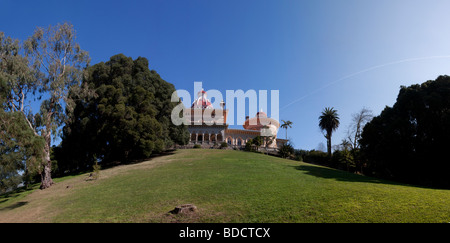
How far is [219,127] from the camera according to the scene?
44844 mm

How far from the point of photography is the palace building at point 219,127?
4466 centimetres

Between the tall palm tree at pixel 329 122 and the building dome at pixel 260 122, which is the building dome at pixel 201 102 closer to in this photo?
the building dome at pixel 260 122

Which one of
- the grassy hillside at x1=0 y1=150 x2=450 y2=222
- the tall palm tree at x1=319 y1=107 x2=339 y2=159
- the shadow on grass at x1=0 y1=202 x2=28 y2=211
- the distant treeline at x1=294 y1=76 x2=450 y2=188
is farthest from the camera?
the tall palm tree at x1=319 y1=107 x2=339 y2=159

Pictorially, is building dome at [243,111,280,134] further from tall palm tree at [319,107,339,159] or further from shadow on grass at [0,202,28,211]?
shadow on grass at [0,202,28,211]

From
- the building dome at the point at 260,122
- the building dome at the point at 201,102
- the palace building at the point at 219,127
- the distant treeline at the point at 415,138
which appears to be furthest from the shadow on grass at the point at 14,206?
the building dome at the point at 260,122

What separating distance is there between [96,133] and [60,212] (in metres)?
15.7

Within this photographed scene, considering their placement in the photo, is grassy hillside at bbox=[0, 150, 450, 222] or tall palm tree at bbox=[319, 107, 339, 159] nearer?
grassy hillside at bbox=[0, 150, 450, 222]

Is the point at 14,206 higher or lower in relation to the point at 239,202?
lower

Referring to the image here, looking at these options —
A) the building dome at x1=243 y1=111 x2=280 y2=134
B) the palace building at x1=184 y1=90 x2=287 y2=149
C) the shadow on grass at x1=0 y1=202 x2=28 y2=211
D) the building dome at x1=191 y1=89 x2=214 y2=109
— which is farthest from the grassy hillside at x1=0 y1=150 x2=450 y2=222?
the building dome at x1=243 y1=111 x2=280 y2=134

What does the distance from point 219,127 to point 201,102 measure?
9627 millimetres

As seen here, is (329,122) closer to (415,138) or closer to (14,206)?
(415,138)

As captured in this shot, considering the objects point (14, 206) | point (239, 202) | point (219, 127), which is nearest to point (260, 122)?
point (219, 127)

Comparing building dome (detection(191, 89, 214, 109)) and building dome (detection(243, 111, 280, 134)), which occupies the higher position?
building dome (detection(191, 89, 214, 109))

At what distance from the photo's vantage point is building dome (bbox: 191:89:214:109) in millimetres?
50287
